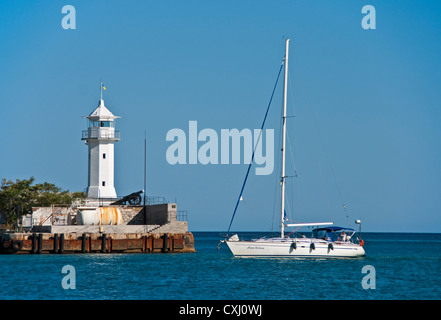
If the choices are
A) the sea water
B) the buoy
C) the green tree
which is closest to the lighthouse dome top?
the green tree

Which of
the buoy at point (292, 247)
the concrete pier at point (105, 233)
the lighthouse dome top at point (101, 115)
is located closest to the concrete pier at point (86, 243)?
the concrete pier at point (105, 233)

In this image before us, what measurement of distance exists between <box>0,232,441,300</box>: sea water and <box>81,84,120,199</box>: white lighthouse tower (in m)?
13.4

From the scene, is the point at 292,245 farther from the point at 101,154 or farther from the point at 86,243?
the point at 101,154

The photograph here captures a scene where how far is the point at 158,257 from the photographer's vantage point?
173 feet

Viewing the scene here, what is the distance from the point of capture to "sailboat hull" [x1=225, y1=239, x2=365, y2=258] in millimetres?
47844

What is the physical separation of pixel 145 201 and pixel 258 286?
27777 mm

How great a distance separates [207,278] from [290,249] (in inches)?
359

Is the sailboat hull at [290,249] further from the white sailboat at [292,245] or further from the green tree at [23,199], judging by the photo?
the green tree at [23,199]

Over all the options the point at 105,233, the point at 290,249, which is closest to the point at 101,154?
the point at 105,233

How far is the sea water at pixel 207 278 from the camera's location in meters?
34.0

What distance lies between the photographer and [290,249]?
47.8m

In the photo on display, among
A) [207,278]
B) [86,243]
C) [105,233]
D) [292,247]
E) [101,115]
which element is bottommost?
[207,278]

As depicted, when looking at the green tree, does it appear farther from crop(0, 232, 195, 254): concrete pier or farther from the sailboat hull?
the sailboat hull
